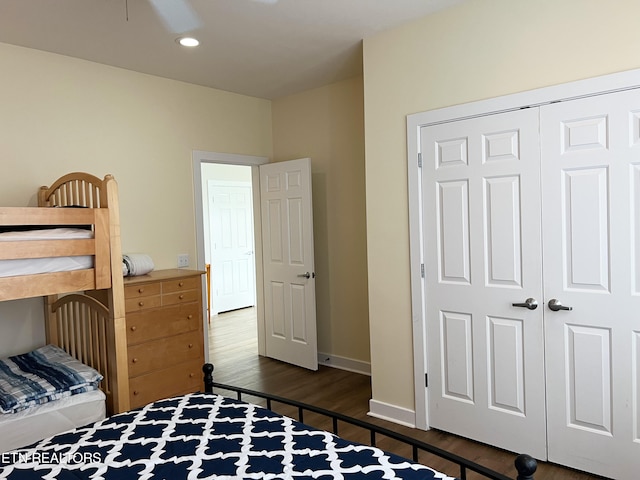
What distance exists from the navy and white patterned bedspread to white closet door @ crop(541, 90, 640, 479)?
1428mm

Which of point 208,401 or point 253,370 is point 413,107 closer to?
point 208,401

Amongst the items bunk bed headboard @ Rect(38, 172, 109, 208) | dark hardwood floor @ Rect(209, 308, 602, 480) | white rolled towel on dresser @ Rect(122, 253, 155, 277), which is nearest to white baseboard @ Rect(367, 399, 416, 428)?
dark hardwood floor @ Rect(209, 308, 602, 480)

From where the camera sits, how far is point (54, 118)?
11.0 feet

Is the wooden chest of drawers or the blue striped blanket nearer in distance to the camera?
the blue striped blanket

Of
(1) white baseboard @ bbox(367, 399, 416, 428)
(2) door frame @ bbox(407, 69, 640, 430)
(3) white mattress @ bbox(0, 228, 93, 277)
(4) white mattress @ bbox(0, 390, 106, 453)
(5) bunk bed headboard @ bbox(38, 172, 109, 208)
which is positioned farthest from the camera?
(1) white baseboard @ bbox(367, 399, 416, 428)

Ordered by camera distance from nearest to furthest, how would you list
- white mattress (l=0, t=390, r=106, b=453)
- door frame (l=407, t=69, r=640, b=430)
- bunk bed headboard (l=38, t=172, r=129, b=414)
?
white mattress (l=0, t=390, r=106, b=453)
bunk bed headboard (l=38, t=172, r=129, b=414)
door frame (l=407, t=69, r=640, b=430)

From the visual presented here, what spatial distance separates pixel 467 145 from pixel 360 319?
2027 millimetres

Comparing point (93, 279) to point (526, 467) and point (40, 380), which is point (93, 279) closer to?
point (40, 380)

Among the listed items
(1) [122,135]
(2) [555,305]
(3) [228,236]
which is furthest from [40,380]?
(3) [228,236]

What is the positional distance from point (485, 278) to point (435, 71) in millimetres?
1332

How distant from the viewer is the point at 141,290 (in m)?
3.21

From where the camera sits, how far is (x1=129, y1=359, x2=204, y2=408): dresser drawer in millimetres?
3188

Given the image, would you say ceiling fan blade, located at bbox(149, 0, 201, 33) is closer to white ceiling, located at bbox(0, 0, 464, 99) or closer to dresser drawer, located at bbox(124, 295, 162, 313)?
white ceiling, located at bbox(0, 0, 464, 99)

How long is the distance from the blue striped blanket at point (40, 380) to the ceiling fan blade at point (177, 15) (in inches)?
83.5
